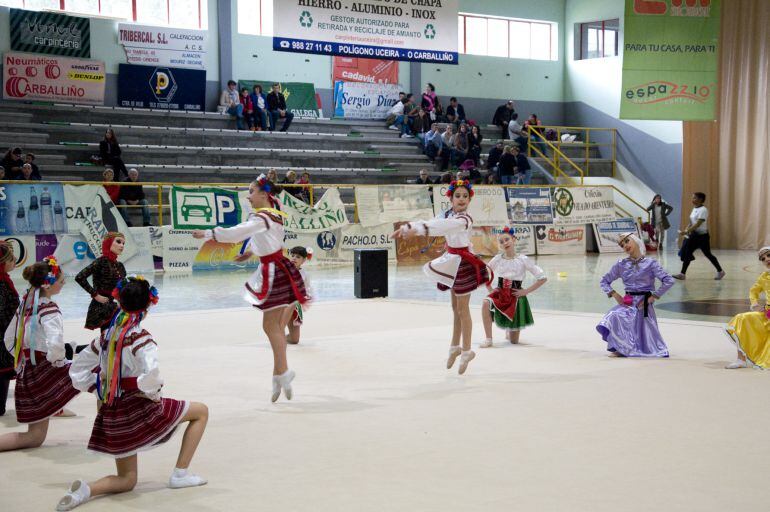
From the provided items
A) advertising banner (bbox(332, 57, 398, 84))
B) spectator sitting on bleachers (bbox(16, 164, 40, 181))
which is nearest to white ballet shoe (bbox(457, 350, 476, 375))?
spectator sitting on bleachers (bbox(16, 164, 40, 181))

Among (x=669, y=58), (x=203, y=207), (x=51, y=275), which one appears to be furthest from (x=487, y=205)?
(x=51, y=275)

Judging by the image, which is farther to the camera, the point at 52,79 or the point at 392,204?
the point at 52,79

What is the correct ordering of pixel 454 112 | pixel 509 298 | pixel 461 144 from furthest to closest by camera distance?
pixel 454 112 → pixel 461 144 → pixel 509 298

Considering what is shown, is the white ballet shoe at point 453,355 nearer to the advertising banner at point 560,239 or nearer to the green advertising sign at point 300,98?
the advertising banner at point 560,239

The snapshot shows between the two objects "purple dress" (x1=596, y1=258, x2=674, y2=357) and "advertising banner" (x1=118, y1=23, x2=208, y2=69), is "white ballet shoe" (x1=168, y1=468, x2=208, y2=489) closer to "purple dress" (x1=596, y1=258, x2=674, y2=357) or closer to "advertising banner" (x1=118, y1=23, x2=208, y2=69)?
"purple dress" (x1=596, y1=258, x2=674, y2=357)

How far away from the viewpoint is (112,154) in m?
20.0

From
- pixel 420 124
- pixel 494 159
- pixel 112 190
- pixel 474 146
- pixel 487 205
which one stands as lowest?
pixel 487 205

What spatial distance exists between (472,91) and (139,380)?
2732 cm

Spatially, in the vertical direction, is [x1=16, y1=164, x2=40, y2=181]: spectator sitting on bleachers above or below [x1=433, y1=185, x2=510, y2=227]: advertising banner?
above

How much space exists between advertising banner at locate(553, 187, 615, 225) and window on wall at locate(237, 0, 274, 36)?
10.0 meters

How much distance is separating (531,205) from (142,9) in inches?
455

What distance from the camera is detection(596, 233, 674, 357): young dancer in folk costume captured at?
26.5 ft

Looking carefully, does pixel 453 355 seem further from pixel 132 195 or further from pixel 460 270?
pixel 132 195

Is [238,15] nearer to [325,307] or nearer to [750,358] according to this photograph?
[325,307]
